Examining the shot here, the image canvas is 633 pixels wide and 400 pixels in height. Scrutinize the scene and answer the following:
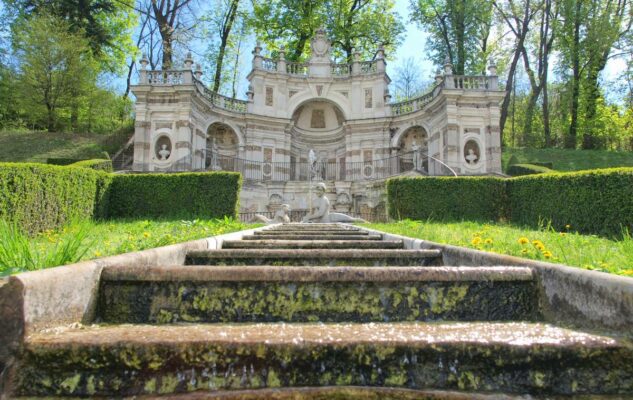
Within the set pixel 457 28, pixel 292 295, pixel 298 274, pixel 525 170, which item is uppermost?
pixel 457 28

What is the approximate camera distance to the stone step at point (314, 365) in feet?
5.80

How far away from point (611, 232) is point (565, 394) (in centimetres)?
876

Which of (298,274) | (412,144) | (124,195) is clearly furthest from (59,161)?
(298,274)

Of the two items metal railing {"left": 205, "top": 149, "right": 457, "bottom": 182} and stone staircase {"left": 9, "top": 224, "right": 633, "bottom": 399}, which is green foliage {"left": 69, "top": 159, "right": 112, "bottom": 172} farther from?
stone staircase {"left": 9, "top": 224, "right": 633, "bottom": 399}

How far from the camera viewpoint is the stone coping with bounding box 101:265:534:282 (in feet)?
8.43

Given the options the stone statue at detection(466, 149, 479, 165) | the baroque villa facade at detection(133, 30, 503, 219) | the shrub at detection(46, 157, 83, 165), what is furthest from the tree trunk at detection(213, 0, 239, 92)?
the stone statue at detection(466, 149, 479, 165)

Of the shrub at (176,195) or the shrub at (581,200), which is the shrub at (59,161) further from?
the shrub at (581,200)

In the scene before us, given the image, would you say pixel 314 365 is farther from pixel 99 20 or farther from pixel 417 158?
pixel 99 20

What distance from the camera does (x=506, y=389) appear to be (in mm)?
1798

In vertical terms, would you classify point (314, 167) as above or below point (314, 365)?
above

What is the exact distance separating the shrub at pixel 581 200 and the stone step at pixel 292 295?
7204mm

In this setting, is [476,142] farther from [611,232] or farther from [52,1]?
[52,1]

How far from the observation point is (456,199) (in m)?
13.7

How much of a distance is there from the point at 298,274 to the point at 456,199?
1217 cm
